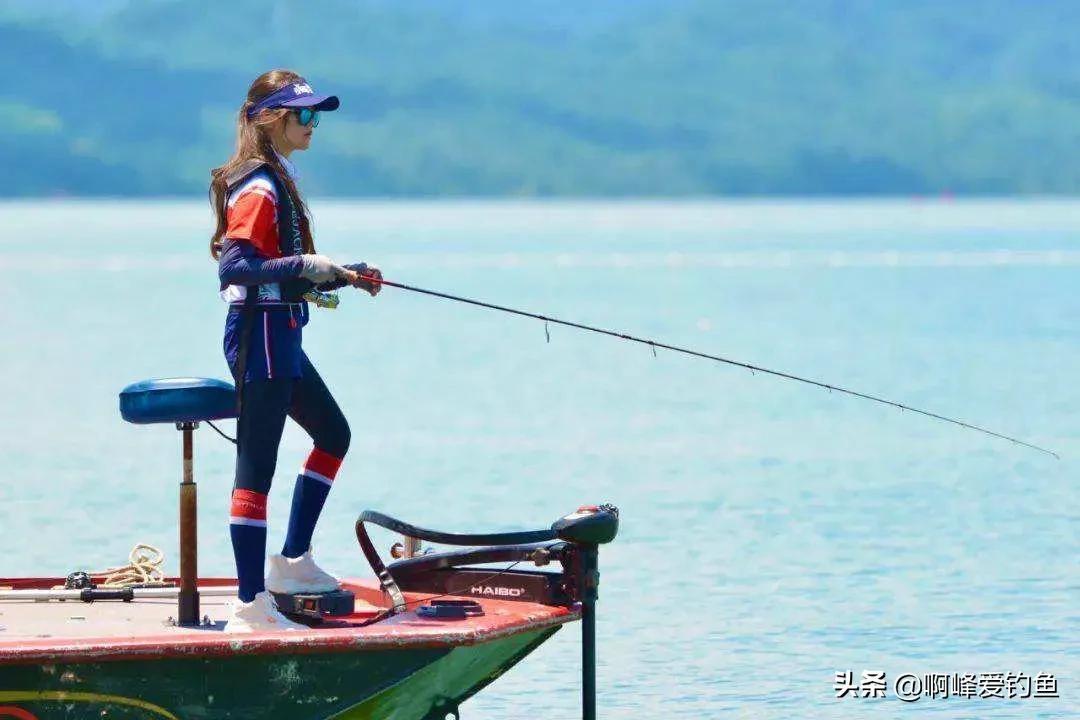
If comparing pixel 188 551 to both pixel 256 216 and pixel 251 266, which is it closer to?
pixel 251 266

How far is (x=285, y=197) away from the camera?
7527mm

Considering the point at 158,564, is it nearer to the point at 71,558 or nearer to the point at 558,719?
the point at 558,719

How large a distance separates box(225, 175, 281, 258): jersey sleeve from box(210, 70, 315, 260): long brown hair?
0.27ft

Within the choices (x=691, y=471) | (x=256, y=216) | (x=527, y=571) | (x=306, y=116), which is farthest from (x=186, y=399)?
(x=691, y=471)

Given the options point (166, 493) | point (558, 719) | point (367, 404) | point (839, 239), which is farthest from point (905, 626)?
point (839, 239)

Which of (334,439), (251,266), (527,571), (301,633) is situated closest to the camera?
(301,633)

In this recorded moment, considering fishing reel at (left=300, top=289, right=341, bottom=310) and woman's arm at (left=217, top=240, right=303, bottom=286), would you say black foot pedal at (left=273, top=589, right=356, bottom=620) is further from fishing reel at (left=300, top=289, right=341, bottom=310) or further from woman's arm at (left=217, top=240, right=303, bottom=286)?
woman's arm at (left=217, top=240, right=303, bottom=286)

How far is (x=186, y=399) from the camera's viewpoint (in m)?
7.64

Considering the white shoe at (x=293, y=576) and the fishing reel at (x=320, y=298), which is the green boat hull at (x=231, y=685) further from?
the fishing reel at (x=320, y=298)

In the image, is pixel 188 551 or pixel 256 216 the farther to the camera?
pixel 188 551

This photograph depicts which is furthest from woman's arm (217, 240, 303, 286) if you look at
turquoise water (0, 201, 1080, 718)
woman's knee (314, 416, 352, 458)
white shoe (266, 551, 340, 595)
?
turquoise water (0, 201, 1080, 718)

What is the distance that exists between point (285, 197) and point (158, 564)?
83.4 inches

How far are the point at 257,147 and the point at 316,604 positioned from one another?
1.59m

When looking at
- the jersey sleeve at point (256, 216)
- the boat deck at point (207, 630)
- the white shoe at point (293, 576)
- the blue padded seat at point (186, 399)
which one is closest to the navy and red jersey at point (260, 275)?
the jersey sleeve at point (256, 216)
